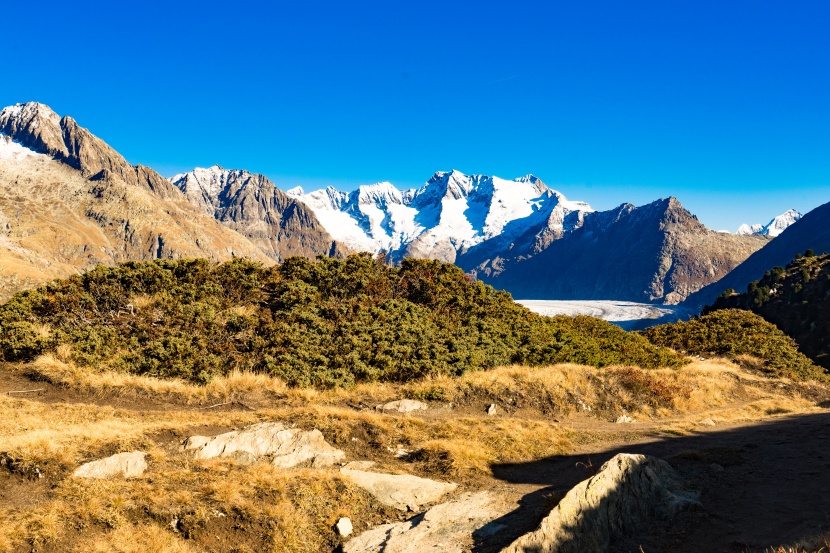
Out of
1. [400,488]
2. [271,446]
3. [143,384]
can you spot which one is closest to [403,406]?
[271,446]

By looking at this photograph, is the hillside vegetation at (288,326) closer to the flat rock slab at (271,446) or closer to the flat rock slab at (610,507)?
the flat rock slab at (271,446)

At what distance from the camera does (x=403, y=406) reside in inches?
764

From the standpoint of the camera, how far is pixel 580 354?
94.8ft

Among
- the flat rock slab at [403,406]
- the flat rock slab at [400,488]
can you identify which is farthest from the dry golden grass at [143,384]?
the flat rock slab at [400,488]

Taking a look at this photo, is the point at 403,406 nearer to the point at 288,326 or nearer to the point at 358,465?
the point at 358,465

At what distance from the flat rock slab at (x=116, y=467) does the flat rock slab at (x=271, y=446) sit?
1.39 metres

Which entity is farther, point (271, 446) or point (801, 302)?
point (801, 302)

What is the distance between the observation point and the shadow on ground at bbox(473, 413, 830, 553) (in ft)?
30.4

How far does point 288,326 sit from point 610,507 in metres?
16.8

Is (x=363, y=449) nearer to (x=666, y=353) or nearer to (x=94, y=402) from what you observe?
(x=94, y=402)

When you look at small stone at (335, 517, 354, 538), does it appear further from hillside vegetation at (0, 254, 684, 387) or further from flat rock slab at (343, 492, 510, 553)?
hillside vegetation at (0, 254, 684, 387)

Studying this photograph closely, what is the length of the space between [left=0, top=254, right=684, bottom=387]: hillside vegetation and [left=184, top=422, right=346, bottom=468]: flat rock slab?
588 cm

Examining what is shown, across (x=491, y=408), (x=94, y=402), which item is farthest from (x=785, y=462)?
(x=94, y=402)

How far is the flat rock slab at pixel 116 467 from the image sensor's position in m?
10.6
